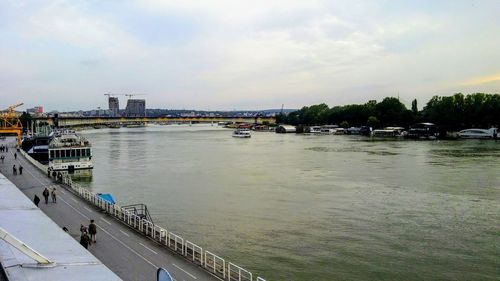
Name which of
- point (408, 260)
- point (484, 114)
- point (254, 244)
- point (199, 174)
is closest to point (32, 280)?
point (254, 244)

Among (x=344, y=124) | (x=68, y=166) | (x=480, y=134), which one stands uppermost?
(x=344, y=124)

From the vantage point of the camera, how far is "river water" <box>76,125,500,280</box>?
2211cm

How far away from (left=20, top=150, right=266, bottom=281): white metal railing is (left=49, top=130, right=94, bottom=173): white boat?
2688cm

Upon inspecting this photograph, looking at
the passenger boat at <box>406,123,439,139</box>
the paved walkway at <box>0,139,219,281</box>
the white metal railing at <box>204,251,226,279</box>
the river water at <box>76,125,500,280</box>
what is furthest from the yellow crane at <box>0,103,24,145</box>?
the passenger boat at <box>406,123,439,139</box>

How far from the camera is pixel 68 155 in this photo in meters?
57.4

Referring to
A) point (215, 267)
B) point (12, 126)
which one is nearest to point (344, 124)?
point (12, 126)

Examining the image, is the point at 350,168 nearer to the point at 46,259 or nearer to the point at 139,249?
the point at 139,249

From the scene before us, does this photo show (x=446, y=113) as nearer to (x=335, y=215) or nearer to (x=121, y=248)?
(x=335, y=215)

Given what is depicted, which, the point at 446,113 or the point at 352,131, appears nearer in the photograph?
the point at 446,113

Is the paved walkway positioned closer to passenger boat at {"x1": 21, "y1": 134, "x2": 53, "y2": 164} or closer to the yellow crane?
passenger boat at {"x1": 21, "y1": 134, "x2": 53, "y2": 164}

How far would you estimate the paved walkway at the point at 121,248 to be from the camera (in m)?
17.0

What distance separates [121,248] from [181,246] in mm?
2573

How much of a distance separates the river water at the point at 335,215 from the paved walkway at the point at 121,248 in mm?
4292

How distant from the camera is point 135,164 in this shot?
66.4m
